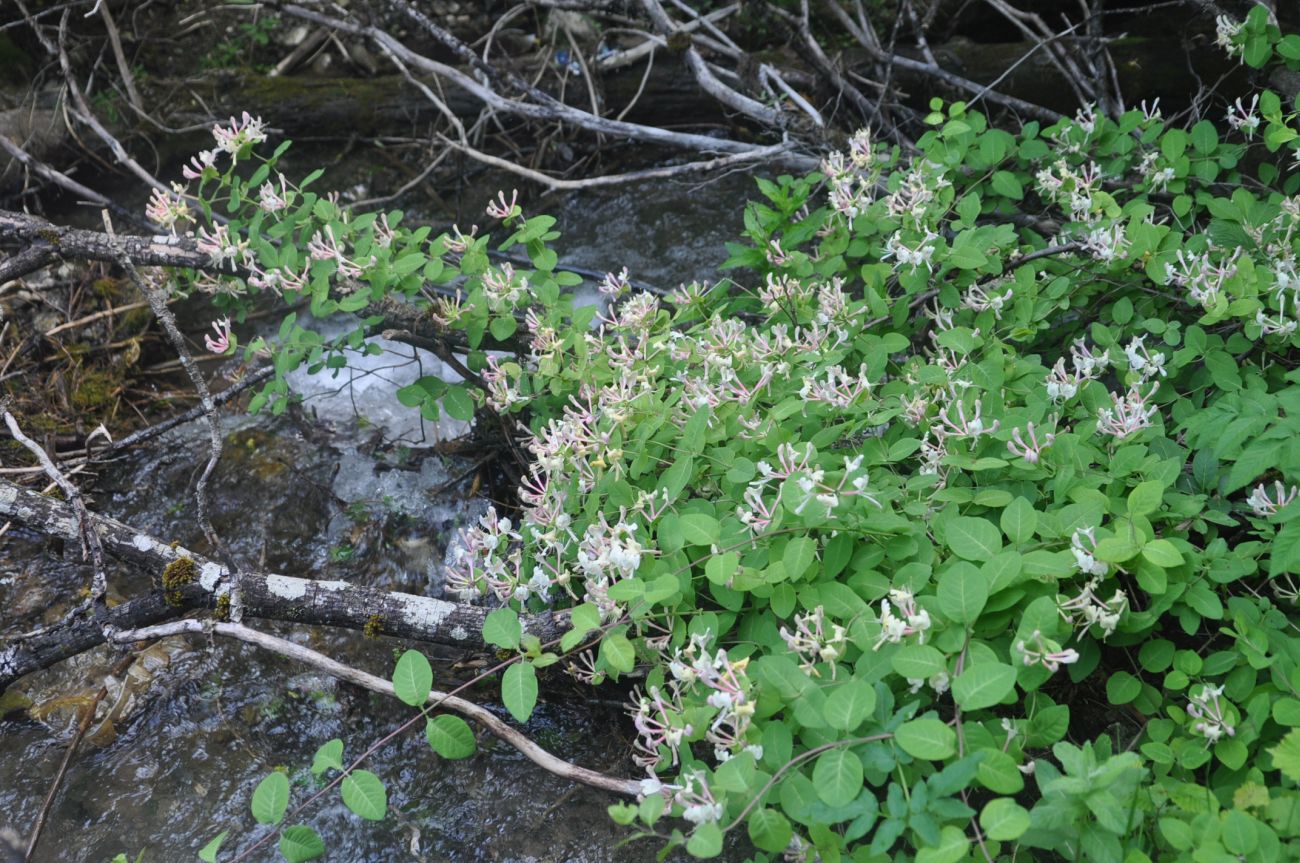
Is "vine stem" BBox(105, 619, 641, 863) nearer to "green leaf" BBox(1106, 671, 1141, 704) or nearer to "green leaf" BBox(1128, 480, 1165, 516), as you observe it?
"green leaf" BBox(1106, 671, 1141, 704)

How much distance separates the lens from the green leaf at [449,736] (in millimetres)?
1924

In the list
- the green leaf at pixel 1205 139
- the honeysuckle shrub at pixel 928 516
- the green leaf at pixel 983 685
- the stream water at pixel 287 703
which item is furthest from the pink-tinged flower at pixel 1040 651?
the green leaf at pixel 1205 139

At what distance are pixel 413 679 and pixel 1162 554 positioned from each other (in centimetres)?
150

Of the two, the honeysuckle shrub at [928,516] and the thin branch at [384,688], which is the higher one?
the honeysuckle shrub at [928,516]

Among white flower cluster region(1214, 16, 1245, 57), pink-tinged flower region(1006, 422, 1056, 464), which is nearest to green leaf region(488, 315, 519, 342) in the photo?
pink-tinged flower region(1006, 422, 1056, 464)

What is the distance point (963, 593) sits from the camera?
1771 millimetres

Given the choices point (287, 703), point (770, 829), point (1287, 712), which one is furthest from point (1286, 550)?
point (287, 703)

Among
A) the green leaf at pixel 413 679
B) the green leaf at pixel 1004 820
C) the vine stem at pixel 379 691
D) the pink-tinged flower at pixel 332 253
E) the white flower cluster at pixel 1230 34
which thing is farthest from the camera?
the white flower cluster at pixel 1230 34

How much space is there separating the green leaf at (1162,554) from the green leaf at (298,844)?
1.75 m

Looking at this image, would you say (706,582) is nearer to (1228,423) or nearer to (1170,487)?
(1170,487)

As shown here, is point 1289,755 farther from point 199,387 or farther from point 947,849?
point 199,387

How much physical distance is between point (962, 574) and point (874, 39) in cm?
361

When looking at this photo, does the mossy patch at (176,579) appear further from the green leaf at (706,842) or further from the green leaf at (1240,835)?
the green leaf at (1240,835)

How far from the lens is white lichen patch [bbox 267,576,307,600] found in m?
2.70
